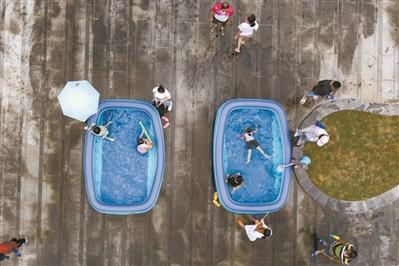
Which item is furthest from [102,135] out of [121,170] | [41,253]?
[41,253]

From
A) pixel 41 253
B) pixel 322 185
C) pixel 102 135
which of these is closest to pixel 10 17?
pixel 102 135

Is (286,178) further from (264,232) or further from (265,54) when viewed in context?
(265,54)

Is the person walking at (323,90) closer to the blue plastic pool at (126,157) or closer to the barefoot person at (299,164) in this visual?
the barefoot person at (299,164)

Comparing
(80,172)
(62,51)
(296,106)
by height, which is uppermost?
(62,51)

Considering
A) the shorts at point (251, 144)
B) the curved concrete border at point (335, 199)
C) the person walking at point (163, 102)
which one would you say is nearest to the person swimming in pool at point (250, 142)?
the shorts at point (251, 144)

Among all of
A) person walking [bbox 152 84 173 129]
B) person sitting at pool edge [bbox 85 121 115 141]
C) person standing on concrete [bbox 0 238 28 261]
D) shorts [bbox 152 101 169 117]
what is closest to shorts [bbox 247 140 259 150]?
person walking [bbox 152 84 173 129]

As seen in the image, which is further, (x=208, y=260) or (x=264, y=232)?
(x=208, y=260)

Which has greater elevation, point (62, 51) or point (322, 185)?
point (62, 51)
